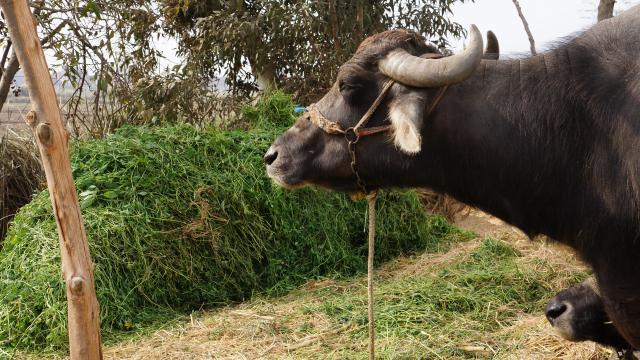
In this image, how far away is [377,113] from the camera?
3.20 meters

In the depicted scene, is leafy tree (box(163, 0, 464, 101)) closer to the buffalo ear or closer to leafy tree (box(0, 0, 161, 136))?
leafy tree (box(0, 0, 161, 136))

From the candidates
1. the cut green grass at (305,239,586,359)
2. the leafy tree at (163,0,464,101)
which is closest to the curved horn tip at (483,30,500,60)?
the cut green grass at (305,239,586,359)

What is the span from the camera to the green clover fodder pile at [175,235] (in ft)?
17.4

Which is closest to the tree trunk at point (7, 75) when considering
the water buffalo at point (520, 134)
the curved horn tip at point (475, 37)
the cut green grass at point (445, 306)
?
the cut green grass at point (445, 306)

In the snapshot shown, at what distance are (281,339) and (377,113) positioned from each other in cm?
233

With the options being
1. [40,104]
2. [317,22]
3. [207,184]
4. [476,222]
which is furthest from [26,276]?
[476,222]

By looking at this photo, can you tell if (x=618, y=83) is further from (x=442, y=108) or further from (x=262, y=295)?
(x=262, y=295)

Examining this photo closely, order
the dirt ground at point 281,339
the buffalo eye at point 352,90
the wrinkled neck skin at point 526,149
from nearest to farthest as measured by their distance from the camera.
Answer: the wrinkled neck skin at point 526,149 → the buffalo eye at point 352,90 → the dirt ground at point 281,339

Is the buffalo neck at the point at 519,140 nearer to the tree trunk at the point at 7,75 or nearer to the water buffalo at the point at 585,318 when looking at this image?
the water buffalo at the point at 585,318

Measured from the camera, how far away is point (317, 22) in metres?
8.41

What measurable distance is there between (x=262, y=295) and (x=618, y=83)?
3.93 metres

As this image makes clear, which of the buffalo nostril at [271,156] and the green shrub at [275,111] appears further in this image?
the green shrub at [275,111]

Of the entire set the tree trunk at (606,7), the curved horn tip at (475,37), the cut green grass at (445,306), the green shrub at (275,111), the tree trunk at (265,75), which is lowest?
the cut green grass at (445,306)

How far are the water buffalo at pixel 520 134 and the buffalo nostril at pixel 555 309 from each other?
596mm
